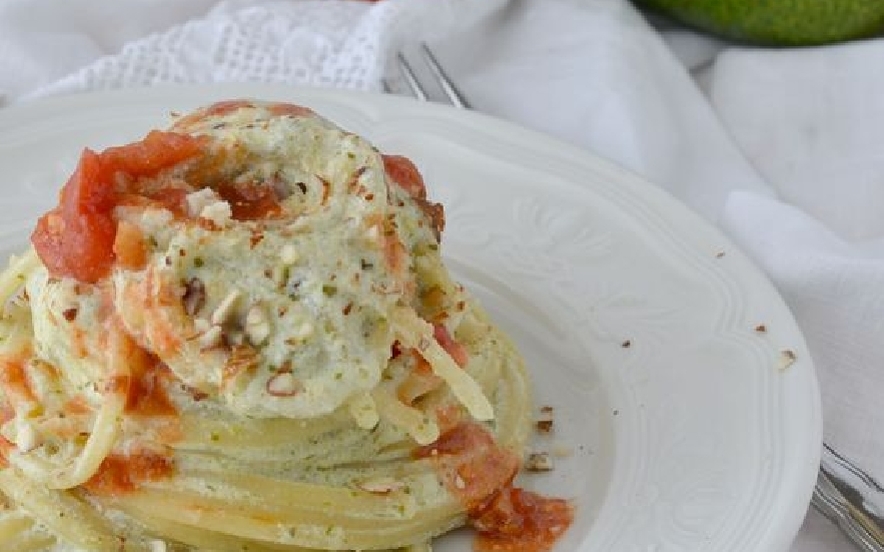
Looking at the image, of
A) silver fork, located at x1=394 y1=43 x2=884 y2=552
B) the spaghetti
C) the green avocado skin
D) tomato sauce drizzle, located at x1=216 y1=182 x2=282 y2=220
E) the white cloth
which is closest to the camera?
the spaghetti

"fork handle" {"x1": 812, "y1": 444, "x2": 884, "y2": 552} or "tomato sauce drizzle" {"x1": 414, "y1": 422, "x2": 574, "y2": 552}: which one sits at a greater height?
"tomato sauce drizzle" {"x1": 414, "y1": 422, "x2": 574, "y2": 552}

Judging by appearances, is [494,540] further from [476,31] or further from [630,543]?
[476,31]

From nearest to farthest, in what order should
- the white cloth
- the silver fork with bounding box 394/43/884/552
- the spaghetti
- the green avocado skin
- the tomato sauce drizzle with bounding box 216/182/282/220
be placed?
the spaghetti, the tomato sauce drizzle with bounding box 216/182/282/220, the silver fork with bounding box 394/43/884/552, the white cloth, the green avocado skin

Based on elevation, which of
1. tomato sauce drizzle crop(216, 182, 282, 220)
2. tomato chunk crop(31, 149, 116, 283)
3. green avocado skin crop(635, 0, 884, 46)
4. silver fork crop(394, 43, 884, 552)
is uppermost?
tomato chunk crop(31, 149, 116, 283)

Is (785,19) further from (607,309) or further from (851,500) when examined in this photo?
(851,500)

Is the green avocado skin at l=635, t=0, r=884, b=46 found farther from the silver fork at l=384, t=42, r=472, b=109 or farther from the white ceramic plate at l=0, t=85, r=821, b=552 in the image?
the white ceramic plate at l=0, t=85, r=821, b=552

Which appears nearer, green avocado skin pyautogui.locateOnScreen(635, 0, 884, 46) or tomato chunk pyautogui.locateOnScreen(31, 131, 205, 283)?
tomato chunk pyautogui.locateOnScreen(31, 131, 205, 283)

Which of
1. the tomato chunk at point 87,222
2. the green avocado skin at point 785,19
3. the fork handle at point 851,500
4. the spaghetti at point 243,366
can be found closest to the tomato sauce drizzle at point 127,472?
the spaghetti at point 243,366

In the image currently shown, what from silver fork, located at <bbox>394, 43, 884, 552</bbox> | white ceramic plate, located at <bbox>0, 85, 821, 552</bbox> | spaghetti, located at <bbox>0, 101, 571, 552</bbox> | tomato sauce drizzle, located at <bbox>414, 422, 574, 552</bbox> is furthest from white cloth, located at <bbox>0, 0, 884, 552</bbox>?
spaghetti, located at <bbox>0, 101, 571, 552</bbox>

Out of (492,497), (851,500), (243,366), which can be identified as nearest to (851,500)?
(851,500)
